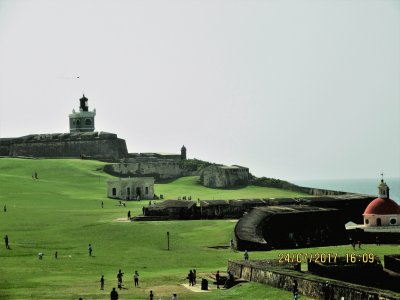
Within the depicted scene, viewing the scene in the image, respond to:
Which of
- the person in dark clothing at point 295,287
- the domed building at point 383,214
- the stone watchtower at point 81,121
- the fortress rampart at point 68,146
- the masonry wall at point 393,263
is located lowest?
the person in dark clothing at point 295,287

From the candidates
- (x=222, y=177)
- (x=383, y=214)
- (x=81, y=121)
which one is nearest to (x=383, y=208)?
(x=383, y=214)

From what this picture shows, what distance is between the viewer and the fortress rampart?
126 m

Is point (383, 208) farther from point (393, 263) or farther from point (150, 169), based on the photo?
point (150, 169)

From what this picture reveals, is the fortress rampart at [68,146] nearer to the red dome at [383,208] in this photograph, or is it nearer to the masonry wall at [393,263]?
the red dome at [383,208]

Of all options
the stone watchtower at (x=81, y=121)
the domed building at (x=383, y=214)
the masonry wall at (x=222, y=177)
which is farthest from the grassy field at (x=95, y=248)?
the stone watchtower at (x=81, y=121)

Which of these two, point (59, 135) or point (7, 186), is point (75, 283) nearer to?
point (7, 186)

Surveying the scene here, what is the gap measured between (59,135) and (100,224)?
68763mm

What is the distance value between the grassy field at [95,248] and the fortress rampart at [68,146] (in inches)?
1265

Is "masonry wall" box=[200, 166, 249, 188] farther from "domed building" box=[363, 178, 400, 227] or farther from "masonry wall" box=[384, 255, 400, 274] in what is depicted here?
"masonry wall" box=[384, 255, 400, 274]

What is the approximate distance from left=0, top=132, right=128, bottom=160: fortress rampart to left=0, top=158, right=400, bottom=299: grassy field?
105ft

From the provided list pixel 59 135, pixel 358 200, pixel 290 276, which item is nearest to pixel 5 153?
pixel 59 135

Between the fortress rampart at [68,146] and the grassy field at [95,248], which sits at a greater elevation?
the fortress rampart at [68,146]

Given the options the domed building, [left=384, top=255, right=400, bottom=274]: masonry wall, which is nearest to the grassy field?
[left=384, top=255, right=400, bottom=274]: masonry wall

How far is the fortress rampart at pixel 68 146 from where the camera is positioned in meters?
126
